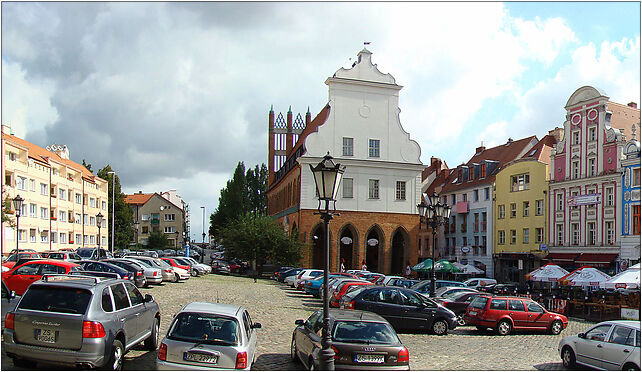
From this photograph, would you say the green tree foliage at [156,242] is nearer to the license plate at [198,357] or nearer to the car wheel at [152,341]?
the car wheel at [152,341]

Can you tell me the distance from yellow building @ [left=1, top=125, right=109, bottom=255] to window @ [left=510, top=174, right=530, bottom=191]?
38969 mm

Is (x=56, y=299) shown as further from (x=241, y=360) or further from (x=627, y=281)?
(x=627, y=281)

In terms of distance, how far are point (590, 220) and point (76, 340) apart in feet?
156

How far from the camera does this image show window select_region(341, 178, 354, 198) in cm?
5834

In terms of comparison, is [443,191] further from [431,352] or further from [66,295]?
[66,295]

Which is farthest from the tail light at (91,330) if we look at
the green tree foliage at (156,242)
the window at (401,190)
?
the green tree foliage at (156,242)

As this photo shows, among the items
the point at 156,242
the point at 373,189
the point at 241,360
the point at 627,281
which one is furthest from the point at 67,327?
the point at 156,242

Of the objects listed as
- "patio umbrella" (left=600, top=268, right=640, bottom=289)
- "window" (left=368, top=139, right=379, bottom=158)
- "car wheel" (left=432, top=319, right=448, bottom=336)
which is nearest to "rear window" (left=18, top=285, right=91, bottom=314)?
"car wheel" (left=432, top=319, right=448, bottom=336)

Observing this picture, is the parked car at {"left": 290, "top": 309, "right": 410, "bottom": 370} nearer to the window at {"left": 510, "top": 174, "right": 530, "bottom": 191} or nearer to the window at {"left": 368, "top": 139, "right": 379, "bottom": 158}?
the window at {"left": 368, "top": 139, "right": 379, "bottom": 158}

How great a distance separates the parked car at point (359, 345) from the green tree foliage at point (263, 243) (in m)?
42.5

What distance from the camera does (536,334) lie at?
2306 centimetres

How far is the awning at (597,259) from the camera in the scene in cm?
4694

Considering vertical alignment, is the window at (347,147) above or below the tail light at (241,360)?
above

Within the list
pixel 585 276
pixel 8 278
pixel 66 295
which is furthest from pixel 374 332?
pixel 585 276
